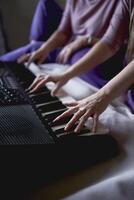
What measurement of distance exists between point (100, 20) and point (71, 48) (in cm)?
19

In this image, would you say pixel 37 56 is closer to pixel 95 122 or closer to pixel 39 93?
pixel 39 93

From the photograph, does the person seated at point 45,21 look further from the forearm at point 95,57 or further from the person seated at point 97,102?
the person seated at point 97,102

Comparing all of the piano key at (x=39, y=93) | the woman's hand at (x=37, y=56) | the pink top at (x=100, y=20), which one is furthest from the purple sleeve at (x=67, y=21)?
the piano key at (x=39, y=93)

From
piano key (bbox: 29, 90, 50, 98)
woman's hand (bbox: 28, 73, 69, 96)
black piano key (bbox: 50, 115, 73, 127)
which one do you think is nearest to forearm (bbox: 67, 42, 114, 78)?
woman's hand (bbox: 28, 73, 69, 96)

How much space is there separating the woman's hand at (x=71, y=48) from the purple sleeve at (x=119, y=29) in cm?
25

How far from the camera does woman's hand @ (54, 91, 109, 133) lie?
0.79 meters

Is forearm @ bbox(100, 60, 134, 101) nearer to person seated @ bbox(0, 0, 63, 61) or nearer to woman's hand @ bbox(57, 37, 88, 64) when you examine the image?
woman's hand @ bbox(57, 37, 88, 64)

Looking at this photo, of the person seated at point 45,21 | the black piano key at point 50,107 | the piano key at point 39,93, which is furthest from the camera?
the person seated at point 45,21

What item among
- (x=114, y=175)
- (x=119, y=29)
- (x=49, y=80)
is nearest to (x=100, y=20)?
(x=119, y=29)

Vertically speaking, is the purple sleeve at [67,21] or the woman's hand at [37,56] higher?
the purple sleeve at [67,21]

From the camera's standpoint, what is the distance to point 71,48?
1515 millimetres

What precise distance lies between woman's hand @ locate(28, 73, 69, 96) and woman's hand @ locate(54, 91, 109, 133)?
212 millimetres

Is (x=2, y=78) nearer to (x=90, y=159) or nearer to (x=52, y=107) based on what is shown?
(x=52, y=107)

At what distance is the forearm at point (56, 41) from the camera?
64.2 inches
